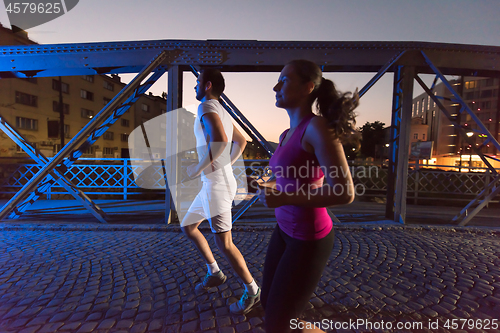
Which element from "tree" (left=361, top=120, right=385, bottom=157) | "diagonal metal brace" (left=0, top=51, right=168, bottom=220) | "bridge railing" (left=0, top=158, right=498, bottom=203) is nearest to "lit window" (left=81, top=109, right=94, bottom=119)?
"bridge railing" (left=0, top=158, right=498, bottom=203)

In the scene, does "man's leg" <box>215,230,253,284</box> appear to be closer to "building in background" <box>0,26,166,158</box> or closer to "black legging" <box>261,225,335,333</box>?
"black legging" <box>261,225,335,333</box>

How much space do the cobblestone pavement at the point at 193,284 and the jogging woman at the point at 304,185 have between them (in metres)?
1.12

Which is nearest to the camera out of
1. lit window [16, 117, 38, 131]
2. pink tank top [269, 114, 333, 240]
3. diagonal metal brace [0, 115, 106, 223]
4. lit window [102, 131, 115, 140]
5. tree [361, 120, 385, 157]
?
pink tank top [269, 114, 333, 240]

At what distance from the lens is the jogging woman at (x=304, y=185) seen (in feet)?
3.82

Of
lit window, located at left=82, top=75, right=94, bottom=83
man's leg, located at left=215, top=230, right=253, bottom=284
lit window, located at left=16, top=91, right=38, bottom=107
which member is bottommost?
man's leg, located at left=215, top=230, right=253, bottom=284

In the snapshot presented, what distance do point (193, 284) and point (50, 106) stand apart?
34102 millimetres

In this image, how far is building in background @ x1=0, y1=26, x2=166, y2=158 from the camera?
75.7 ft

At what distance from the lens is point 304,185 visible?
1.34m

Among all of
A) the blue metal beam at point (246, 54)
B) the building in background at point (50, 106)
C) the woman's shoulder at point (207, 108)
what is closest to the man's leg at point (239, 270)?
the woman's shoulder at point (207, 108)

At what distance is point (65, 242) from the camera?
169 inches

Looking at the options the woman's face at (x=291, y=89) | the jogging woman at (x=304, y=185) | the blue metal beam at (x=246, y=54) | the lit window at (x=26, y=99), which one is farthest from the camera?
the lit window at (x=26, y=99)

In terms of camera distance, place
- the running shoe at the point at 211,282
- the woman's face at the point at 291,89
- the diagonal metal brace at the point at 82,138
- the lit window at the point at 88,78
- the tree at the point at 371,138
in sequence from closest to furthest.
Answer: the woman's face at the point at 291,89 < the running shoe at the point at 211,282 < the diagonal metal brace at the point at 82,138 < the lit window at the point at 88,78 < the tree at the point at 371,138

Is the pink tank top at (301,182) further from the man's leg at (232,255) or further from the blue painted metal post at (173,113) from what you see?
the blue painted metal post at (173,113)

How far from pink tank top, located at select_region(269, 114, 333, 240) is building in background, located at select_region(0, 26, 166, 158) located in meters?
13.7
